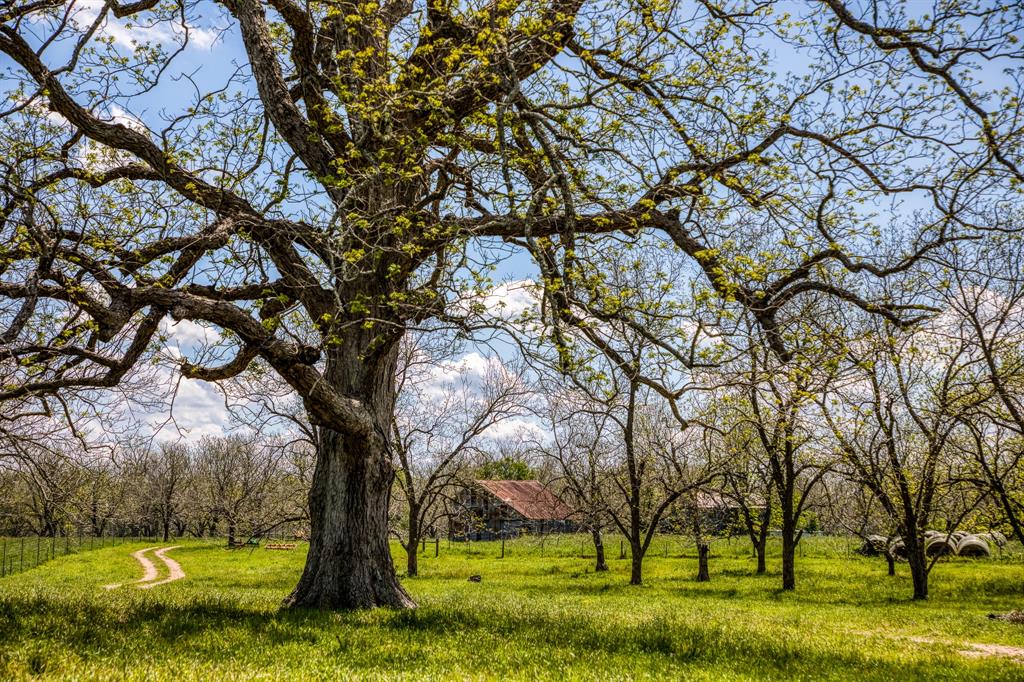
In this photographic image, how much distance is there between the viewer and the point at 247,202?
12.0 metres

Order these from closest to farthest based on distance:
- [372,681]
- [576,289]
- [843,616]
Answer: [372,681] < [576,289] < [843,616]

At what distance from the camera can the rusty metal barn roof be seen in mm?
63906

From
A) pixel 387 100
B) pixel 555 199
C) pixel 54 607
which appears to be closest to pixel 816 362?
pixel 555 199

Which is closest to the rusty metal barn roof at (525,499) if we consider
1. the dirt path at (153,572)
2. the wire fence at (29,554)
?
the dirt path at (153,572)

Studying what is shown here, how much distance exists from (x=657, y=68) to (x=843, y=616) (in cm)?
1362

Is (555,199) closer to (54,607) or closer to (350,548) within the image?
(350,548)

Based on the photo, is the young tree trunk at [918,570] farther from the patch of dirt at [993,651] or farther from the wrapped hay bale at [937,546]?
the wrapped hay bale at [937,546]

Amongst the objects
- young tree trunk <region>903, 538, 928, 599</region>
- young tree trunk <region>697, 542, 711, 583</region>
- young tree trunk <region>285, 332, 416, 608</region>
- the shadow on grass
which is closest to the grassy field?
the shadow on grass

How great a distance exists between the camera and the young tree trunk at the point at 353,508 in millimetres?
12234

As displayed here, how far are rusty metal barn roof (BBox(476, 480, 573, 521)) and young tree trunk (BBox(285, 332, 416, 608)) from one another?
50376mm

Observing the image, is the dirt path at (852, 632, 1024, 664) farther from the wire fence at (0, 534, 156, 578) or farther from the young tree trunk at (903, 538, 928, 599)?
the wire fence at (0, 534, 156, 578)

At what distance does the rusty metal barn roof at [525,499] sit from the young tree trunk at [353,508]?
50.4m

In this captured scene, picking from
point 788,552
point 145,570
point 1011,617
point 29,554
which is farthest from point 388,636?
point 29,554

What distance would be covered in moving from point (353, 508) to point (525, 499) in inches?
2246
